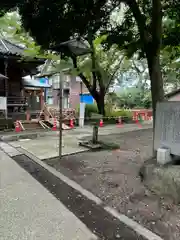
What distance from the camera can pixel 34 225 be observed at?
8.55ft

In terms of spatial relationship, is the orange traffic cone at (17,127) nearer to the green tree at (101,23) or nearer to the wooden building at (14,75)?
the wooden building at (14,75)

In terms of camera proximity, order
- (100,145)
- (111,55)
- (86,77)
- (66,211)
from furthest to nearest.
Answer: (86,77)
(111,55)
(100,145)
(66,211)

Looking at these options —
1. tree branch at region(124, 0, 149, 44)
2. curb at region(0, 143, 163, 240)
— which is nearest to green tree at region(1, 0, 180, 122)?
tree branch at region(124, 0, 149, 44)

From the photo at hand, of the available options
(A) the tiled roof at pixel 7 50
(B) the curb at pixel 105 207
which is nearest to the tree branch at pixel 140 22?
(B) the curb at pixel 105 207

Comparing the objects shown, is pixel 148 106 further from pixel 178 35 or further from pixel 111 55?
pixel 178 35

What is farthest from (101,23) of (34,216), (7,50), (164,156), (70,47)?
(7,50)

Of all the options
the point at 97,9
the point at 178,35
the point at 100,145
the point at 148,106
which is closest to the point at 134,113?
the point at 148,106

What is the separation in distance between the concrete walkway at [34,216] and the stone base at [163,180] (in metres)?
1.47

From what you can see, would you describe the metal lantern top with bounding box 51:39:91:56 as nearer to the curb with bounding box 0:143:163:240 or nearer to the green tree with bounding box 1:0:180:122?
the green tree with bounding box 1:0:180:122

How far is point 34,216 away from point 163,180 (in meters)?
2.04

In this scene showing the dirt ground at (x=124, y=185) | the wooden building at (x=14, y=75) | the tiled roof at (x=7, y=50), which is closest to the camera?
the dirt ground at (x=124, y=185)

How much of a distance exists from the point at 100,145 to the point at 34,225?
14.5 feet

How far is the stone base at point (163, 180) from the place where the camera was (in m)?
3.14

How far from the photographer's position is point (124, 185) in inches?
150
